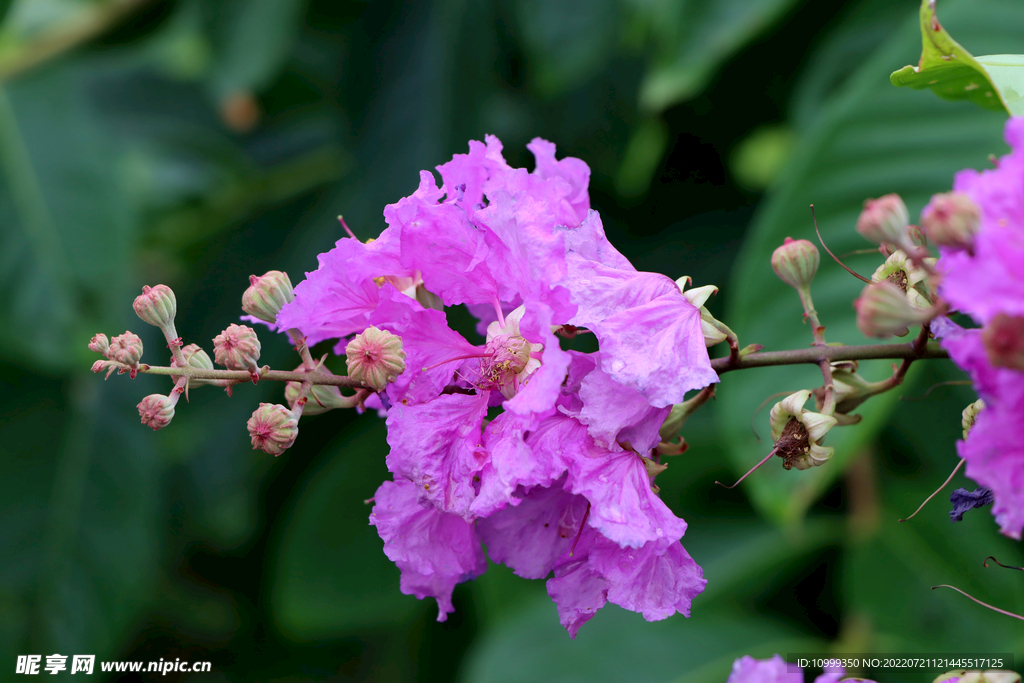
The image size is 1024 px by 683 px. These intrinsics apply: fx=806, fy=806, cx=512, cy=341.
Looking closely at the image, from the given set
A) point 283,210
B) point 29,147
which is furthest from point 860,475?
point 29,147

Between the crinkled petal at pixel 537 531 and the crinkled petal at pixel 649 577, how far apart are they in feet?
0.19

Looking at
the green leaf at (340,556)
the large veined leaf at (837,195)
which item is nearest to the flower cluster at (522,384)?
the large veined leaf at (837,195)

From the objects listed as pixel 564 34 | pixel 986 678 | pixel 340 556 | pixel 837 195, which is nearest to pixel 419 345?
pixel 986 678

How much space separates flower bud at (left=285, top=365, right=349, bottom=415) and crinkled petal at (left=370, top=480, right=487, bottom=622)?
3.6 inches

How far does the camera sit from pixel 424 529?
774mm

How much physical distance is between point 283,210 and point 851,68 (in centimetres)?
151

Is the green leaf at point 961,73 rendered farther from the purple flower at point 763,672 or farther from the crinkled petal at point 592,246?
the purple flower at point 763,672

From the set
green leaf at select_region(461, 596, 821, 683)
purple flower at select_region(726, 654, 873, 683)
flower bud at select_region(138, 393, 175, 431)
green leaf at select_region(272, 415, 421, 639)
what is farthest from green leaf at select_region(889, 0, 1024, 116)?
green leaf at select_region(272, 415, 421, 639)

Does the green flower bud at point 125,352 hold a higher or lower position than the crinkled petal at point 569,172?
lower

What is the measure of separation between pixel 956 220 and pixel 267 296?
57cm

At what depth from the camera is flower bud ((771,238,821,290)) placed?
2.32 feet

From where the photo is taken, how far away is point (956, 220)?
504 mm

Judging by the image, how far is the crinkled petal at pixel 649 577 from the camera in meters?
0.70

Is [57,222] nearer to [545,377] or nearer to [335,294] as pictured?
[335,294]
